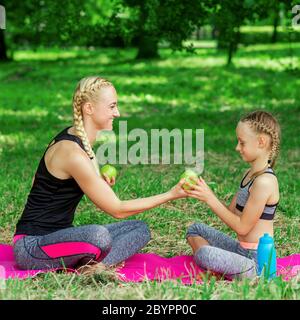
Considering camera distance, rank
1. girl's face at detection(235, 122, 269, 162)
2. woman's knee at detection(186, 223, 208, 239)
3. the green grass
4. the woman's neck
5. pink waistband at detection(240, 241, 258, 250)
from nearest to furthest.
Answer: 1. the green grass
2. girl's face at detection(235, 122, 269, 162)
3. pink waistband at detection(240, 241, 258, 250)
4. the woman's neck
5. woman's knee at detection(186, 223, 208, 239)

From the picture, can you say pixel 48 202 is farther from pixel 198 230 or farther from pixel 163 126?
pixel 163 126

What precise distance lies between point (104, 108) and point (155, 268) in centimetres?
117

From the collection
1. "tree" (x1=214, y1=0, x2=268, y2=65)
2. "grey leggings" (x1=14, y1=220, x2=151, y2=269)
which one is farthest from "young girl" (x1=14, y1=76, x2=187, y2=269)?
"tree" (x1=214, y1=0, x2=268, y2=65)

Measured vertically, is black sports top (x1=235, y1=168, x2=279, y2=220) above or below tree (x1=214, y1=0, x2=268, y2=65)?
below

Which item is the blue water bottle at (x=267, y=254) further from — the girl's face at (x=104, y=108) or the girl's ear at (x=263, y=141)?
the girl's face at (x=104, y=108)

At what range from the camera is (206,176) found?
8570mm

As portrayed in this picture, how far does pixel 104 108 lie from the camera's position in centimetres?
506

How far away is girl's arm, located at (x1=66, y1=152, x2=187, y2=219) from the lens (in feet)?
16.0

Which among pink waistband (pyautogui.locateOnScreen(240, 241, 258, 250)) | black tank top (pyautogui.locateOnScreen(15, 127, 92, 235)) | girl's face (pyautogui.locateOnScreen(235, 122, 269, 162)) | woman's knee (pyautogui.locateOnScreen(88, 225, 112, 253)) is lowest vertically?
pink waistband (pyautogui.locateOnScreen(240, 241, 258, 250))

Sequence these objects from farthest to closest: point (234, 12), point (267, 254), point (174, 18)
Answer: point (234, 12) → point (174, 18) → point (267, 254)

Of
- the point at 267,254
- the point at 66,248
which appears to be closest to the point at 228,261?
the point at 267,254

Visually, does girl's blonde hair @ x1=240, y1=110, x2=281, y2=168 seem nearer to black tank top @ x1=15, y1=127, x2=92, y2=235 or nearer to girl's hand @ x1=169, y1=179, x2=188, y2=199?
girl's hand @ x1=169, y1=179, x2=188, y2=199

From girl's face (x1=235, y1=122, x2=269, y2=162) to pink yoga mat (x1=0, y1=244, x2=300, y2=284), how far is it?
0.82 m
